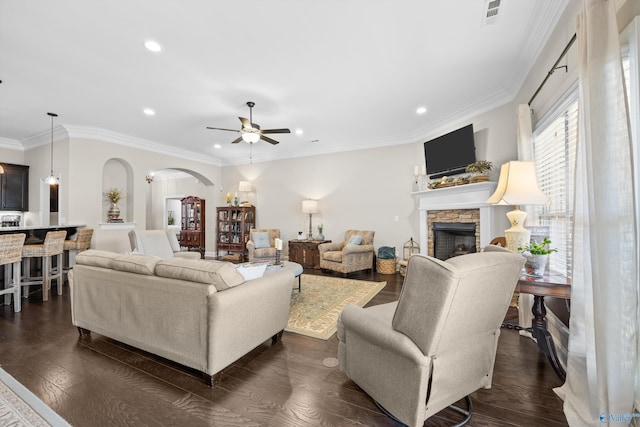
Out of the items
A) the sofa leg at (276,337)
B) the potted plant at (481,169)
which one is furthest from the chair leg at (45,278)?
the potted plant at (481,169)

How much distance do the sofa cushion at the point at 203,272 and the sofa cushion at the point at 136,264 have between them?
3.7 inches

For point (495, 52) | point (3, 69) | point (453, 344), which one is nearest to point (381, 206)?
point (495, 52)

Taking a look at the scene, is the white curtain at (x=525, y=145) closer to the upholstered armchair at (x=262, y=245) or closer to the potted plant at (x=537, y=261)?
the potted plant at (x=537, y=261)

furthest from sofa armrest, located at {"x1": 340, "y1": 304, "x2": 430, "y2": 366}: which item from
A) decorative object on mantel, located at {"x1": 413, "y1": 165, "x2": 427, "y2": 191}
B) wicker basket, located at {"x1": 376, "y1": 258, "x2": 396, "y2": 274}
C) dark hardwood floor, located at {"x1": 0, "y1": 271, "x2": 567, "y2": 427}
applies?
decorative object on mantel, located at {"x1": 413, "y1": 165, "x2": 427, "y2": 191}

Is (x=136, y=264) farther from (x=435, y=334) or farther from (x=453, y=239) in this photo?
(x=453, y=239)

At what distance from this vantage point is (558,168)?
98.0 inches

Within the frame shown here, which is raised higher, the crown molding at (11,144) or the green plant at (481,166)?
the crown molding at (11,144)

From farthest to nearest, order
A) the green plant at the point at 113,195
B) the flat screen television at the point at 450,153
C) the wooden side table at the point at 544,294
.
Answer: the green plant at the point at 113,195 → the flat screen television at the point at 450,153 → the wooden side table at the point at 544,294

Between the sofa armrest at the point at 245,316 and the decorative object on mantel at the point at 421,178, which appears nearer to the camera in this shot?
the sofa armrest at the point at 245,316

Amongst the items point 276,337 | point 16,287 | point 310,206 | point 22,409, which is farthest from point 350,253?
point 16,287

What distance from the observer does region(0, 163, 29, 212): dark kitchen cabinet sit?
18.7ft

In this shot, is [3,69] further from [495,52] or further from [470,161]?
[470,161]

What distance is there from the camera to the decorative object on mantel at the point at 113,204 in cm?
575

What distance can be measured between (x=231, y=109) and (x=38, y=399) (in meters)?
3.85
